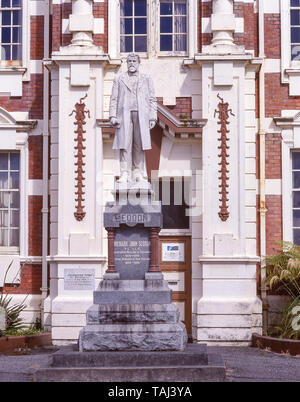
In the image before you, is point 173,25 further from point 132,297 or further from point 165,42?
point 132,297

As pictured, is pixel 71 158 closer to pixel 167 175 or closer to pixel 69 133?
pixel 69 133

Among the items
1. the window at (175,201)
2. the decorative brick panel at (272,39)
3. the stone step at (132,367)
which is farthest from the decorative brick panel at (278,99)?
the stone step at (132,367)

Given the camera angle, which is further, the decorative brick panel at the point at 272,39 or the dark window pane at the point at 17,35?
the dark window pane at the point at 17,35

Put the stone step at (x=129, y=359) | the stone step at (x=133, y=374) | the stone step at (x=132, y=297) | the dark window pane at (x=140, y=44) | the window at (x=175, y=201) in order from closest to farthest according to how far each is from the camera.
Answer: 1. the stone step at (x=133, y=374)
2. the stone step at (x=129, y=359)
3. the stone step at (x=132, y=297)
4. the window at (x=175, y=201)
5. the dark window pane at (x=140, y=44)

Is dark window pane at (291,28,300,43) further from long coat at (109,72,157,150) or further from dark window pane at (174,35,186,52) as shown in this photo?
long coat at (109,72,157,150)

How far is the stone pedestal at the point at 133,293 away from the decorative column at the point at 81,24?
526cm

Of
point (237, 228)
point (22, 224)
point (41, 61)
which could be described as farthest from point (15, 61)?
point (237, 228)

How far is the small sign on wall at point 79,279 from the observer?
15891 mm

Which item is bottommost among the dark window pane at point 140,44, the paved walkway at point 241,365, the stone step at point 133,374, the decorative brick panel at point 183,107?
the paved walkway at point 241,365

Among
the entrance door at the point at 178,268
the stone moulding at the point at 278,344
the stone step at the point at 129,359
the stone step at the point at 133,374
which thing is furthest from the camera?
the entrance door at the point at 178,268

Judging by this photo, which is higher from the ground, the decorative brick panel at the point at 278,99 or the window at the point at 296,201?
the decorative brick panel at the point at 278,99

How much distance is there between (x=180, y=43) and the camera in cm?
1705

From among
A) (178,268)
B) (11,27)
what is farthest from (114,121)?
(11,27)

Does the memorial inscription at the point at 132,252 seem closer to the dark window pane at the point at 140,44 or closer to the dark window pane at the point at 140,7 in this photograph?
the dark window pane at the point at 140,44
